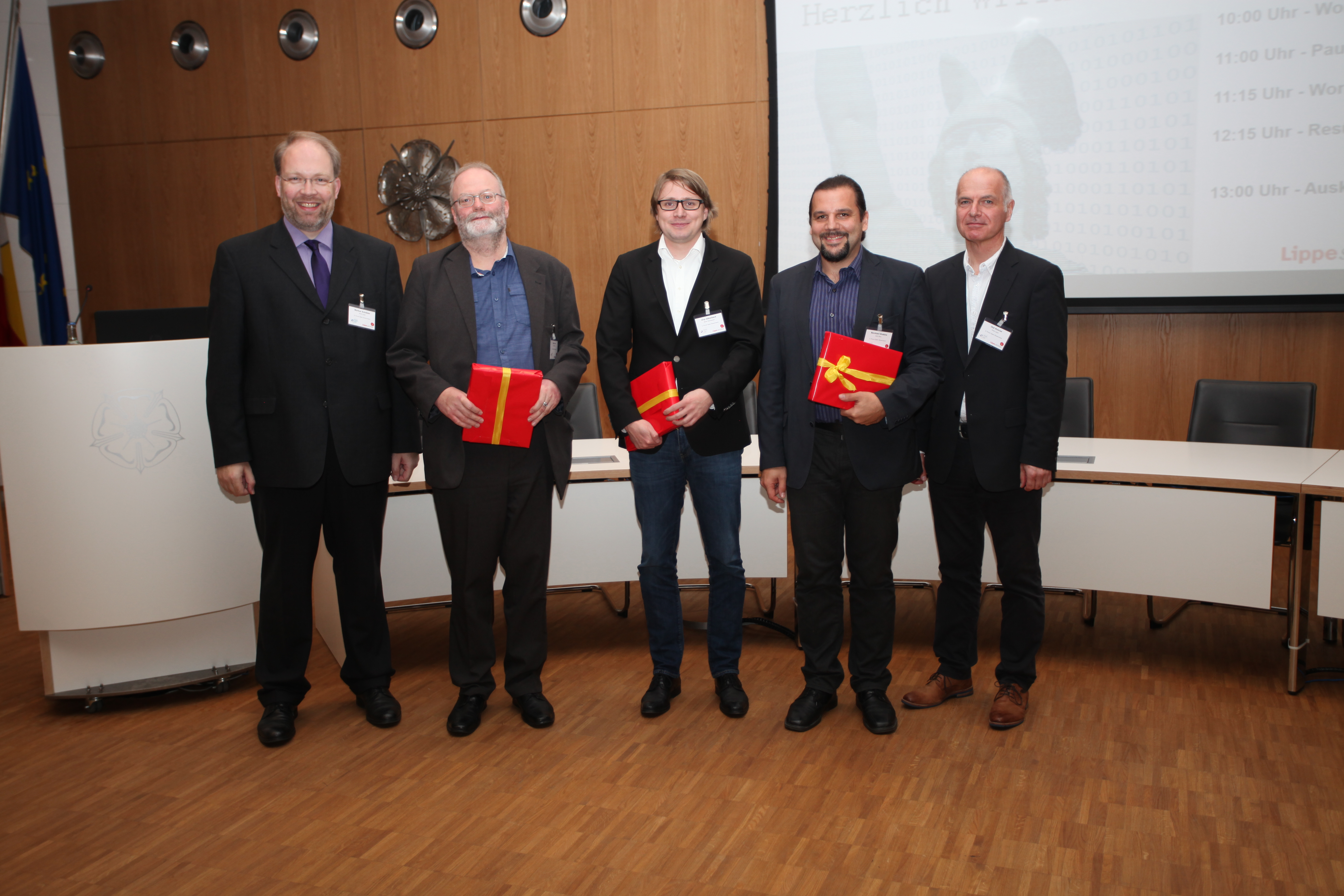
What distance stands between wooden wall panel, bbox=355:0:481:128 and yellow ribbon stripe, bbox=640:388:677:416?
394 centimetres

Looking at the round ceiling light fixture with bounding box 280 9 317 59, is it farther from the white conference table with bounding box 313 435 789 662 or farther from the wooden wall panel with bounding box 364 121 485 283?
→ the white conference table with bounding box 313 435 789 662

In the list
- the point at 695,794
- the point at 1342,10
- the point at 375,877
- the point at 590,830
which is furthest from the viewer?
the point at 1342,10

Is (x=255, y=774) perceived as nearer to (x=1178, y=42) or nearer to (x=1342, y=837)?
(x=1342, y=837)

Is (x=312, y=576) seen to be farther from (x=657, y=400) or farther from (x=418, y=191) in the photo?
(x=418, y=191)

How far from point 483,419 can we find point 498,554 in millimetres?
Answer: 476

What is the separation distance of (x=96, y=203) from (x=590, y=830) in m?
6.70

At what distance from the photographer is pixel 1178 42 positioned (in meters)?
4.38

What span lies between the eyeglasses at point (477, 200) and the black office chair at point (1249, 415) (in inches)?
115

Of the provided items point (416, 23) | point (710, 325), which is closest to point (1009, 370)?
point (710, 325)

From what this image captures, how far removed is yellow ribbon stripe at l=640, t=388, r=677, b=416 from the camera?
2527mm

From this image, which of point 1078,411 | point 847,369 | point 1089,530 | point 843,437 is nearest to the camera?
point 847,369

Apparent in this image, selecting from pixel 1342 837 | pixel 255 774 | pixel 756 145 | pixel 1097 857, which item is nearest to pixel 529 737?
pixel 255 774

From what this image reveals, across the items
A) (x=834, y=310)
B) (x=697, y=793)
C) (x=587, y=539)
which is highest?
(x=834, y=310)

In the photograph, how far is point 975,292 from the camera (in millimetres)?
2684
